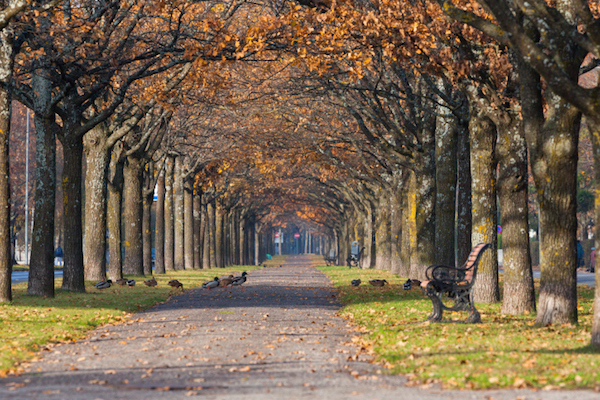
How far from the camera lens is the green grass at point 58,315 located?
9969 mm

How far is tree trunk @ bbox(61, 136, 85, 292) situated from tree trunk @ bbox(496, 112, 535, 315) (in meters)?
10.3

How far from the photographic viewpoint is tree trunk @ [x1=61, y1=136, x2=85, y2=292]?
1877 cm

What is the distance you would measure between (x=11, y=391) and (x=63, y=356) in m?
2.37

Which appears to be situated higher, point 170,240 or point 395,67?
point 395,67

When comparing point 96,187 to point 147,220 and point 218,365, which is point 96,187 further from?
point 218,365

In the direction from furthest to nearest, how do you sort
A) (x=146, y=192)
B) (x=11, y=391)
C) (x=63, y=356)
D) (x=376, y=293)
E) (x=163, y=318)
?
(x=146, y=192), (x=376, y=293), (x=163, y=318), (x=63, y=356), (x=11, y=391)

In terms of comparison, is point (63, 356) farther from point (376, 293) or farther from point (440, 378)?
point (376, 293)

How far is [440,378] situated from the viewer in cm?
738

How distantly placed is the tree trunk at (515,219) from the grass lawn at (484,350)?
0.44m

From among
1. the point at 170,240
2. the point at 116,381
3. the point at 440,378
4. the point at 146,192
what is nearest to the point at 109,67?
the point at 116,381

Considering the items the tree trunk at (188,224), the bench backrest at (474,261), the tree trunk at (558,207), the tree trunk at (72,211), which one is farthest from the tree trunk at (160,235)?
the tree trunk at (558,207)

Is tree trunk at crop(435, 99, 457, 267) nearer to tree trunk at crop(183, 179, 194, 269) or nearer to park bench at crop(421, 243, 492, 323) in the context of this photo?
park bench at crop(421, 243, 492, 323)

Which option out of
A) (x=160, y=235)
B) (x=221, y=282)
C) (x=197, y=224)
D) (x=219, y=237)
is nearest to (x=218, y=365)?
(x=221, y=282)

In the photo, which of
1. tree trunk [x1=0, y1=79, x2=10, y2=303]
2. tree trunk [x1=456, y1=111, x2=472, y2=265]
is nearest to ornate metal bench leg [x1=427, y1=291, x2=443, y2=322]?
tree trunk [x1=456, y1=111, x2=472, y2=265]
